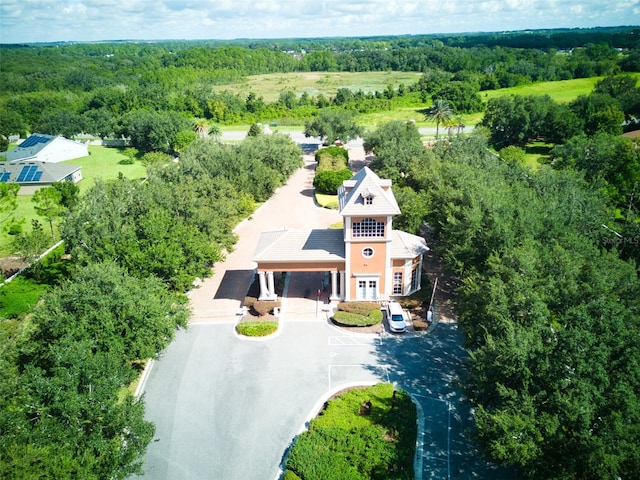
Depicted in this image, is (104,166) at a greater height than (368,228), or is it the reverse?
(368,228)

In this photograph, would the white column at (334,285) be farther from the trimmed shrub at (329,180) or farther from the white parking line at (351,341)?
the trimmed shrub at (329,180)

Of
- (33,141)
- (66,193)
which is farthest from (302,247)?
(33,141)

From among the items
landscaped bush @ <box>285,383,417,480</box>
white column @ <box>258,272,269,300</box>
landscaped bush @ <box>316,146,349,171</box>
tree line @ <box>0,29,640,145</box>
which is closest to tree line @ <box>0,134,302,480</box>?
white column @ <box>258,272,269,300</box>

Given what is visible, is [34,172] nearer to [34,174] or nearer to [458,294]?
[34,174]

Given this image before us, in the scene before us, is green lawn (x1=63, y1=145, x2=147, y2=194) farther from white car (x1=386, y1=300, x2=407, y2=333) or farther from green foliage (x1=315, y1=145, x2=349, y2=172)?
white car (x1=386, y1=300, x2=407, y2=333)

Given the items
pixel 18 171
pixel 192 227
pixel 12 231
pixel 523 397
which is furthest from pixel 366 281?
pixel 18 171

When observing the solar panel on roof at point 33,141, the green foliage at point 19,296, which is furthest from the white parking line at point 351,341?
the solar panel on roof at point 33,141

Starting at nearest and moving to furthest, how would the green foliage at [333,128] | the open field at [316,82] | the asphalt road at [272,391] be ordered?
the asphalt road at [272,391] → the green foliage at [333,128] → the open field at [316,82]
